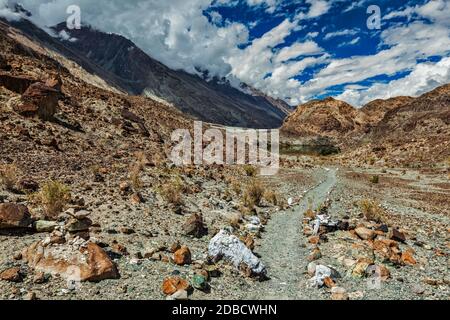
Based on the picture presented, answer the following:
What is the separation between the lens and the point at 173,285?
24.6 feet

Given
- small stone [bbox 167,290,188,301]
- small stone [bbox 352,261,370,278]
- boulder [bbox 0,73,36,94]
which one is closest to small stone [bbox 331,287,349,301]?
small stone [bbox 352,261,370,278]

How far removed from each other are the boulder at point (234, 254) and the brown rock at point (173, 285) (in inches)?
74.0

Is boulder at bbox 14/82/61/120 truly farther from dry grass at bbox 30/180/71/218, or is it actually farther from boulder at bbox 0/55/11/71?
dry grass at bbox 30/180/71/218

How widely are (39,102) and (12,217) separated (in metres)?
16.5

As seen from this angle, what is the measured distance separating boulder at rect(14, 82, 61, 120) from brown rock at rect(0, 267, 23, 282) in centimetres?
1821

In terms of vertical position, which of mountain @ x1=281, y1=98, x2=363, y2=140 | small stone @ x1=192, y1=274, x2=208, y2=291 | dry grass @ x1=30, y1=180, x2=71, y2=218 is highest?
mountain @ x1=281, y1=98, x2=363, y2=140

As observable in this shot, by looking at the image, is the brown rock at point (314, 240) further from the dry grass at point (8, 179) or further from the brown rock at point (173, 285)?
the dry grass at point (8, 179)

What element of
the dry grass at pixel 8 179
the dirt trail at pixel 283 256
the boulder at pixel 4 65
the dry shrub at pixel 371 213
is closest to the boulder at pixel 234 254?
the dirt trail at pixel 283 256

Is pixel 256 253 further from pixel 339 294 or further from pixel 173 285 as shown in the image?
pixel 173 285

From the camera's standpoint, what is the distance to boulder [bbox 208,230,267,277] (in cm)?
909

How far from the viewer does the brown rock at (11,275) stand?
6793 mm

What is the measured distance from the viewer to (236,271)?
9109 millimetres
